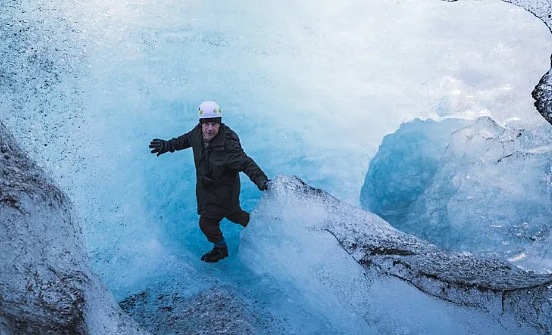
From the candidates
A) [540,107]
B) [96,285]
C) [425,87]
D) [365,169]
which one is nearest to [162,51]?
[365,169]

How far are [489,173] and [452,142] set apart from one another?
470mm

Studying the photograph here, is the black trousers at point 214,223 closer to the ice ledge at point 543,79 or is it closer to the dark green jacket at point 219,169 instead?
the dark green jacket at point 219,169

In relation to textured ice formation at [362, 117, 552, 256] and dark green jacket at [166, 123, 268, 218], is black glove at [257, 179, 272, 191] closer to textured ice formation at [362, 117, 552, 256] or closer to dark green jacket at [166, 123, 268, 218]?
dark green jacket at [166, 123, 268, 218]

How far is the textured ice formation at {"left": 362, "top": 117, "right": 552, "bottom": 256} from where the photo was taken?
148 inches

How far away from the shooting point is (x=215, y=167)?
10.6ft

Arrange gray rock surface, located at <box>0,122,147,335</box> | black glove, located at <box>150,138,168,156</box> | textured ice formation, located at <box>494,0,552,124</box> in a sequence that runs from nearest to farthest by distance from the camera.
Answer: gray rock surface, located at <box>0,122,147,335</box> < black glove, located at <box>150,138,168,156</box> < textured ice formation, located at <box>494,0,552,124</box>

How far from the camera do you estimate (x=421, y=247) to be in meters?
2.99

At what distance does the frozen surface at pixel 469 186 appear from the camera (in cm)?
373

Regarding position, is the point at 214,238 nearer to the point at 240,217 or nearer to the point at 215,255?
the point at 215,255

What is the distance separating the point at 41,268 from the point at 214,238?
1.48 meters

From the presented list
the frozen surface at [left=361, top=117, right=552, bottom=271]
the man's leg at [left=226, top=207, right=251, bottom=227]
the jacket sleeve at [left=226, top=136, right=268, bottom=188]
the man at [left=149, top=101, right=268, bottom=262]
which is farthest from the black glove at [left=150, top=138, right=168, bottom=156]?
the frozen surface at [left=361, top=117, right=552, bottom=271]

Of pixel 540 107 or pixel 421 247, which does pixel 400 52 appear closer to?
pixel 540 107

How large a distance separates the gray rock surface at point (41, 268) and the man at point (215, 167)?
0.94 metres

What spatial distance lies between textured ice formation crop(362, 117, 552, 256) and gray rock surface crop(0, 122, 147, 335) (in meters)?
2.69
